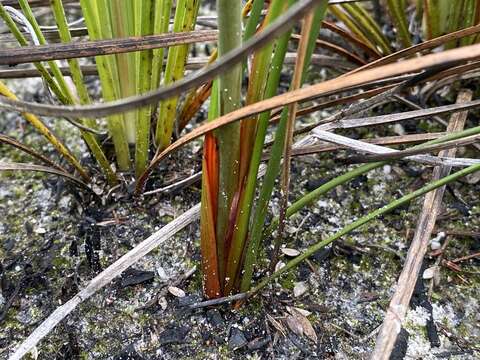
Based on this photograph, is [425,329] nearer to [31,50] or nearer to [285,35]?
[285,35]

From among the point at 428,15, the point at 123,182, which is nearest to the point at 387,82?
the point at 428,15

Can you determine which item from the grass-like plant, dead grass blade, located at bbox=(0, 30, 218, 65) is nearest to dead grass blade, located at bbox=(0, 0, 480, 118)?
the grass-like plant

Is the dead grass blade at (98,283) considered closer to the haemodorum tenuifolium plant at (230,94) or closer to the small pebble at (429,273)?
the haemodorum tenuifolium plant at (230,94)

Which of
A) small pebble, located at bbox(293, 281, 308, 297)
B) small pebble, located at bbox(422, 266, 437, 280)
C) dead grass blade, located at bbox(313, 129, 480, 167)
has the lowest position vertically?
small pebble, located at bbox(293, 281, 308, 297)

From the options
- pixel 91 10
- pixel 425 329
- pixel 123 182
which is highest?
pixel 91 10

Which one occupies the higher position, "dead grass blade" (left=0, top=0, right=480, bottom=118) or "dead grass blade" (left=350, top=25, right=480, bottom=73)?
"dead grass blade" (left=0, top=0, right=480, bottom=118)

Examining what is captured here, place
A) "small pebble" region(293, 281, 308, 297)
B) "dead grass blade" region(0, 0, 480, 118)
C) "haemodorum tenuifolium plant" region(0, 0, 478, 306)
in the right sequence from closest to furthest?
"dead grass blade" region(0, 0, 480, 118) → "haemodorum tenuifolium plant" region(0, 0, 478, 306) → "small pebble" region(293, 281, 308, 297)

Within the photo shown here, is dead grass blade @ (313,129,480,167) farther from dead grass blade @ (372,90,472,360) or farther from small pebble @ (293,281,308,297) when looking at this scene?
small pebble @ (293,281,308,297)
